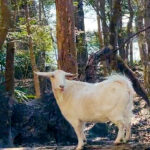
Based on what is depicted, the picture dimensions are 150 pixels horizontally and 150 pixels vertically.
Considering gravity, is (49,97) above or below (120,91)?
below

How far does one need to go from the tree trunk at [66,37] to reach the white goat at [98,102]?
4.53 m

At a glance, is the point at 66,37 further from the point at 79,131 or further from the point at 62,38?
the point at 79,131

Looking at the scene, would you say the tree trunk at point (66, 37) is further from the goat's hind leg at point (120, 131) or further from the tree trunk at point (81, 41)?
the tree trunk at point (81, 41)

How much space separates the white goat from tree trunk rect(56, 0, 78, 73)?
453 cm

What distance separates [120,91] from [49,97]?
5.29 m

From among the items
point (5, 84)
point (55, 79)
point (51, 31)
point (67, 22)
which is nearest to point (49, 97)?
point (67, 22)

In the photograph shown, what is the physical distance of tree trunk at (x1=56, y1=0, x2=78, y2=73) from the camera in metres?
11.0

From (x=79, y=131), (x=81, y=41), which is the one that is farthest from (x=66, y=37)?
(x=81, y=41)

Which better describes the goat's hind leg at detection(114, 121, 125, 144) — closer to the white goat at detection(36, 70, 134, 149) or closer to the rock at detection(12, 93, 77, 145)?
the white goat at detection(36, 70, 134, 149)

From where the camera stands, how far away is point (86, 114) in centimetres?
614

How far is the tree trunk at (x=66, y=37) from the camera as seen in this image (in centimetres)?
1095

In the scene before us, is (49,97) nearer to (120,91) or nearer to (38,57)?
(120,91)

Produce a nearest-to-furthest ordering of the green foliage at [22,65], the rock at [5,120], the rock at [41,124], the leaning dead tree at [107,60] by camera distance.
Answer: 1. the leaning dead tree at [107,60]
2. the rock at [5,120]
3. the rock at [41,124]
4. the green foliage at [22,65]

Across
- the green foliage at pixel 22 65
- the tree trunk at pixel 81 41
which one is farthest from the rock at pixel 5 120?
the green foliage at pixel 22 65
